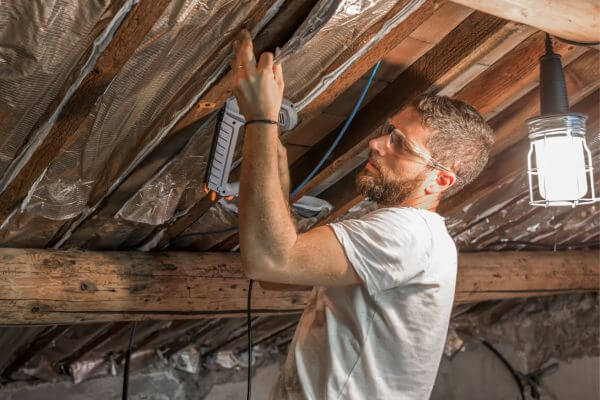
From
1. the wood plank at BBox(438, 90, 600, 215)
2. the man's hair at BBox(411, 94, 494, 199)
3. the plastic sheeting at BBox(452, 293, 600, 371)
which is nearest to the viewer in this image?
the man's hair at BBox(411, 94, 494, 199)

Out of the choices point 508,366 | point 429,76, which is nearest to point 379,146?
point 429,76

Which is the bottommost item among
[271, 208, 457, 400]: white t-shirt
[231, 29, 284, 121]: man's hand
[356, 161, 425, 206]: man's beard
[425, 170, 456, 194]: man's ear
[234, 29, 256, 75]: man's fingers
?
[271, 208, 457, 400]: white t-shirt

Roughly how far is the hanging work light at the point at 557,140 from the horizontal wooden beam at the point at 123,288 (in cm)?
123

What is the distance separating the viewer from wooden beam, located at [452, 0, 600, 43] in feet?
5.28

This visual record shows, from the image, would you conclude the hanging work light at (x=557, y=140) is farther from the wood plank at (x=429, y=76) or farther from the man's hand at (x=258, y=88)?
the man's hand at (x=258, y=88)

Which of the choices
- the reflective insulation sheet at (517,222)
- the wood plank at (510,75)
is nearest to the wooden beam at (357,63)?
the wood plank at (510,75)

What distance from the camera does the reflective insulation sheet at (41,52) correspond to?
138cm

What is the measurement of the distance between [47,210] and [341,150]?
92cm

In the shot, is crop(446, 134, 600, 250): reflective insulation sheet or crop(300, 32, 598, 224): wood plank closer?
crop(300, 32, 598, 224): wood plank

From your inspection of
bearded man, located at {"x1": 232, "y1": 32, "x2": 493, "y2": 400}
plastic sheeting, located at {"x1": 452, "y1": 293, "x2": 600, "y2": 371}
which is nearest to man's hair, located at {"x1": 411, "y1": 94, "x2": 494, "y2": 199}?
bearded man, located at {"x1": 232, "y1": 32, "x2": 493, "y2": 400}

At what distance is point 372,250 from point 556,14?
2.42 ft

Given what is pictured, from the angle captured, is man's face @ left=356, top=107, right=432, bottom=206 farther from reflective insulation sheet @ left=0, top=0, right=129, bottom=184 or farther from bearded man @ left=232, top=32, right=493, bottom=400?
reflective insulation sheet @ left=0, top=0, right=129, bottom=184

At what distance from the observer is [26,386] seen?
11.3 feet

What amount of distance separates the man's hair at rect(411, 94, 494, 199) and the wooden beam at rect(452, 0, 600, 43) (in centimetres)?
24
